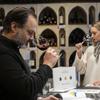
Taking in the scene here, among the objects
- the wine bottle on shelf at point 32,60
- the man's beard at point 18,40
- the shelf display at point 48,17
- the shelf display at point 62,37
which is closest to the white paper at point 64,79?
the man's beard at point 18,40

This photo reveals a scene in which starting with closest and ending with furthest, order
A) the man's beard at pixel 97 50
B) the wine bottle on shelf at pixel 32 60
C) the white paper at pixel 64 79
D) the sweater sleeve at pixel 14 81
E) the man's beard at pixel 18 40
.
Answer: the sweater sleeve at pixel 14 81
the man's beard at pixel 18 40
the white paper at pixel 64 79
the man's beard at pixel 97 50
the wine bottle on shelf at pixel 32 60

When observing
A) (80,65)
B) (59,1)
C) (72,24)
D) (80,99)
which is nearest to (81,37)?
(72,24)

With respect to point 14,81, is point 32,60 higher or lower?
lower

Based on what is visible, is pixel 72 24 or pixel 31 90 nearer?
pixel 31 90

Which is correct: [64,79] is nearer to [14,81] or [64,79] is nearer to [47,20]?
[14,81]

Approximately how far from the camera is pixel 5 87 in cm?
164

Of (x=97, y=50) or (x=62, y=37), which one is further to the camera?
(x=62, y=37)

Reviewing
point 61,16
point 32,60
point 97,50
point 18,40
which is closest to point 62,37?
point 61,16

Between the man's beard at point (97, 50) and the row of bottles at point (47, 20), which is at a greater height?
the row of bottles at point (47, 20)

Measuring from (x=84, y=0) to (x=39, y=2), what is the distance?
72 centimetres

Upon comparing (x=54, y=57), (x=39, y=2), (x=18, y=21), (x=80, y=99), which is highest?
(x=39, y=2)

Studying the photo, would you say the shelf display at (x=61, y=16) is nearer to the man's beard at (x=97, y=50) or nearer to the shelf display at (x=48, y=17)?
the shelf display at (x=48, y=17)

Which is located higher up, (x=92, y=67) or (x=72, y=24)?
(x=72, y=24)

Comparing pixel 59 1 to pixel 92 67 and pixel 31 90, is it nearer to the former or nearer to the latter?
pixel 92 67
